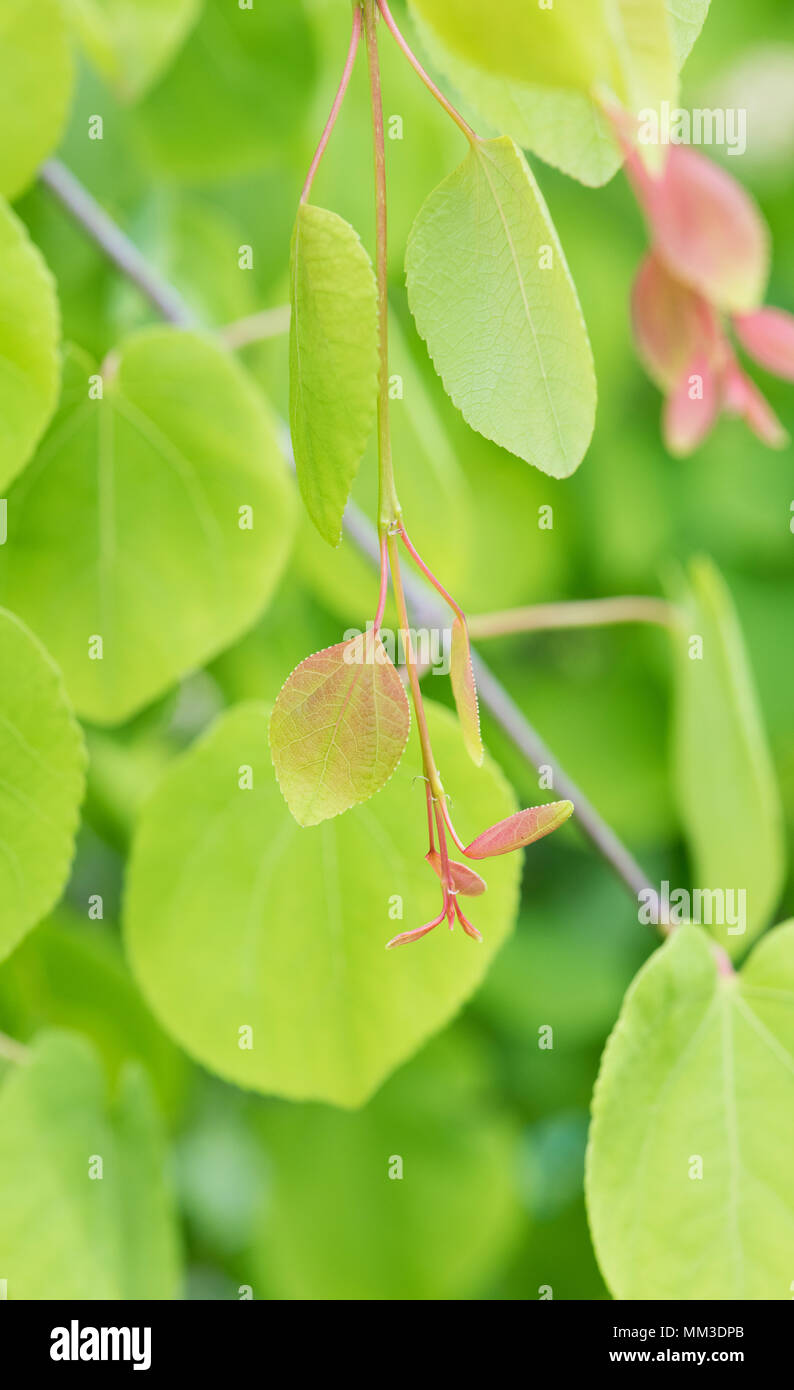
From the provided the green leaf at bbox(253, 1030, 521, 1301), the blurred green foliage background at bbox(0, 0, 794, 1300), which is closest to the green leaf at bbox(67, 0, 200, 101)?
the blurred green foliage background at bbox(0, 0, 794, 1300)

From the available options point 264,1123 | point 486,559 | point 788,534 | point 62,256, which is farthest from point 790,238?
point 264,1123

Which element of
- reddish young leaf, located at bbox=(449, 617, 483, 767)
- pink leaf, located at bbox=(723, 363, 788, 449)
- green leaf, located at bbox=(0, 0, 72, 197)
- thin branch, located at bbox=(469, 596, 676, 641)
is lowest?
reddish young leaf, located at bbox=(449, 617, 483, 767)

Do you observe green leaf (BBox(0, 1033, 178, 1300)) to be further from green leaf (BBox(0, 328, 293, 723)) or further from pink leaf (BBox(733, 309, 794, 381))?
pink leaf (BBox(733, 309, 794, 381))

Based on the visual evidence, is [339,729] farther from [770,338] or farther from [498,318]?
[770,338]

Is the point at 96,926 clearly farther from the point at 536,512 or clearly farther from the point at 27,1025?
the point at 536,512

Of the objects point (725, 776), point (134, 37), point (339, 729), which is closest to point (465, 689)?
point (339, 729)
